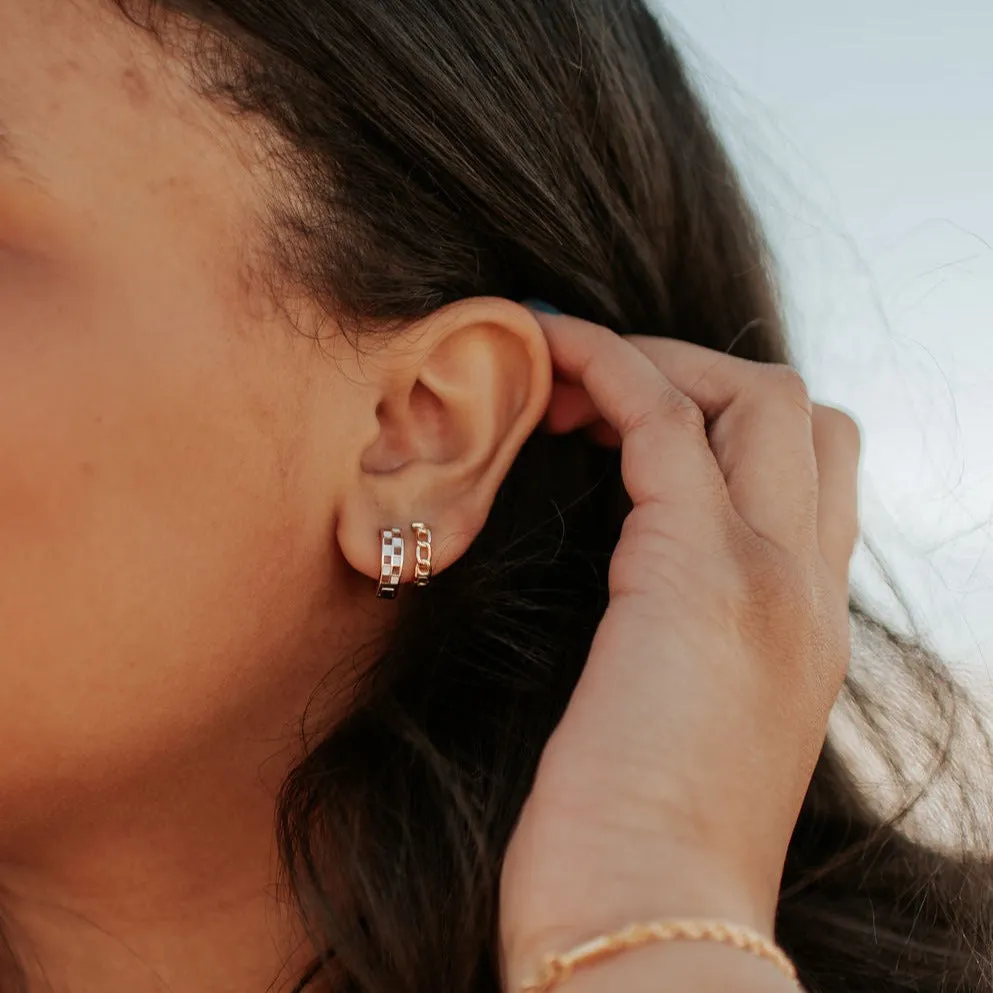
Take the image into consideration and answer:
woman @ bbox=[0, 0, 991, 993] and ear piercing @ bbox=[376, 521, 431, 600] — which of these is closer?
woman @ bbox=[0, 0, 991, 993]

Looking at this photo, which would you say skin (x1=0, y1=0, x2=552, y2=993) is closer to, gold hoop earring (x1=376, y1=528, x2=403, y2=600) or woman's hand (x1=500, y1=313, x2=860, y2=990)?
gold hoop earring (x1=376, y1=528, x2=403, y2=600)

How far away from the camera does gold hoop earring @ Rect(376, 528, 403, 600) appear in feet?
4.14

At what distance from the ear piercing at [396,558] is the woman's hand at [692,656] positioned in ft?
0.66

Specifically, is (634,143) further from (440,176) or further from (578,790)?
(578,790)

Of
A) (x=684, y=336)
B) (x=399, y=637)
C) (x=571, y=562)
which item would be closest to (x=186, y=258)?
(x=399, y=637)

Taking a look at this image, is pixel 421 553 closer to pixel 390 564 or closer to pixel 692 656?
pixel 390 564

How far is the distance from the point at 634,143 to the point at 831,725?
836mm

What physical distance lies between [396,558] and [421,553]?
0.10 ft

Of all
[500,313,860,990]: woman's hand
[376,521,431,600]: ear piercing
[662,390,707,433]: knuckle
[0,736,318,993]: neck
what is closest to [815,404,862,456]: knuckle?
[500,313,860,990]: woman's hand

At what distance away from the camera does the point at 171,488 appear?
1146 millimetres

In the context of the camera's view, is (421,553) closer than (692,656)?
No

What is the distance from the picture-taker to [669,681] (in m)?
1.14

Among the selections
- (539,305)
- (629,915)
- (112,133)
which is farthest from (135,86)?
(629,915)

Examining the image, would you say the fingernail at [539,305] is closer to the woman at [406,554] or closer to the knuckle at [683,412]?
the woman at [406,554]
